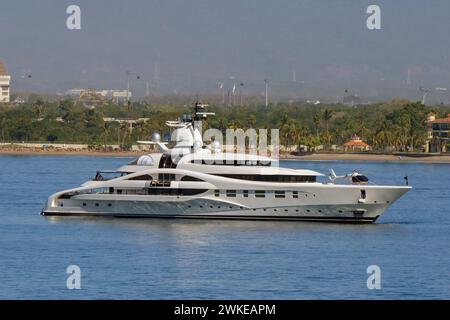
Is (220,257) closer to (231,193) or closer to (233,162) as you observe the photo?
(231,193)

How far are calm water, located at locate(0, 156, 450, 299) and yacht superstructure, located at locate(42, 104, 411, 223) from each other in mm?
981

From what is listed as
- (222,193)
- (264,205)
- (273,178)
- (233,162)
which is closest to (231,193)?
(222,193)

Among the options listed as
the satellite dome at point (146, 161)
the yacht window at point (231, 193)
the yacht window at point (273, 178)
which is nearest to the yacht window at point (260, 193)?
the yacht window at point (273, 178)

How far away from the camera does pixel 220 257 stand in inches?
2325

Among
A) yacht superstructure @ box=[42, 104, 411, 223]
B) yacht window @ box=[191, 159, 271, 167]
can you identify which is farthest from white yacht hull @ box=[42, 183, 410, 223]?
yacht window @ box=[191, 159, 271, 167]

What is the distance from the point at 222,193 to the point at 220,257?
14.4 m

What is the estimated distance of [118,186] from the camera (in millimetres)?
74312

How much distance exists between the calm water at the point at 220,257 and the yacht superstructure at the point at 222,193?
3.22 ft

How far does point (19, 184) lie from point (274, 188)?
157 ft

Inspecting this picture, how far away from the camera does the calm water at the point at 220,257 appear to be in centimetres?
5050

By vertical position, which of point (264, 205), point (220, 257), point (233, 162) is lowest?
point (220, 257)

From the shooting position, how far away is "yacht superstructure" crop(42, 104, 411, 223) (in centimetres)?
7225

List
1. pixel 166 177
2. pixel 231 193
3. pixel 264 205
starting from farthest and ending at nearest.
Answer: pixel 166 177
pixel 231 193
pixel 264 205
